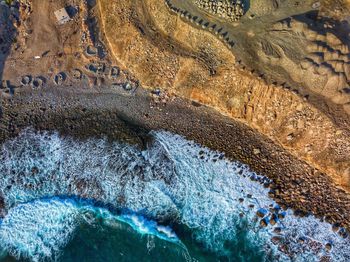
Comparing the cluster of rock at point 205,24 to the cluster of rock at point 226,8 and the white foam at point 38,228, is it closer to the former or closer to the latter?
the cluster of rock at point 226,8

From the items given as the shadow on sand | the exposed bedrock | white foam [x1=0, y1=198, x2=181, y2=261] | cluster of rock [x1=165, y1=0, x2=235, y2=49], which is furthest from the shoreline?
white foam [x1=0, y1=198, x2=181, y2=261]

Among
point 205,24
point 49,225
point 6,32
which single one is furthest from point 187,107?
point 6,32

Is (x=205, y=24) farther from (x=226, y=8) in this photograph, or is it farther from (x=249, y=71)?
(x=249, y=71)

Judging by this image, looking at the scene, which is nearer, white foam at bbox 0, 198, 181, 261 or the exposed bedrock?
the exposed bedrock

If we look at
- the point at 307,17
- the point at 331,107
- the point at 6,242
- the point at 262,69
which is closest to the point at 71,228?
the point at 6,242

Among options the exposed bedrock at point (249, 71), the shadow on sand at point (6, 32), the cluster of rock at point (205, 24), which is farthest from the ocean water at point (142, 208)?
the cluster of rock at point (205, 24)

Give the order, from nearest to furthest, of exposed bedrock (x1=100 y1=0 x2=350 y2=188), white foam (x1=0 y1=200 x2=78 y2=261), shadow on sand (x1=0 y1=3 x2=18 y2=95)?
exposed bedrock (x1=100 y1=0 x2=350 y2=188)
white foam (x1=0 y1=200 x2=78 y2=261)
shadow on sand (x1=0 y1=3 x2=18 y2=95)

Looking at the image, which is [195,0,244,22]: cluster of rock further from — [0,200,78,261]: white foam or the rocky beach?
[0,200,78,261]: white foam
